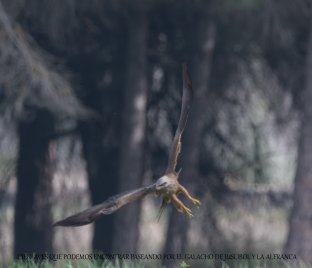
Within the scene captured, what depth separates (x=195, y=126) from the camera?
47.7 feet

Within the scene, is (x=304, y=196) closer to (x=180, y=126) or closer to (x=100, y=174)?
(x=100, y=174)

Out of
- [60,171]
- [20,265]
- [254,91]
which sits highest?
[254,91]

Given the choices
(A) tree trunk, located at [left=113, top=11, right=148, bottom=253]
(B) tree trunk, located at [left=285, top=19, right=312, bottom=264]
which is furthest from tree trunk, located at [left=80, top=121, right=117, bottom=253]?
(B) tree trunk, located at [left=285, top=19, right=312, bottom=264]

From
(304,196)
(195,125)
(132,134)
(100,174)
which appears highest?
(195,125)

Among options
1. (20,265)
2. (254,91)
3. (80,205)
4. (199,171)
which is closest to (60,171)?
(80,205)

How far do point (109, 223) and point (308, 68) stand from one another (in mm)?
3522

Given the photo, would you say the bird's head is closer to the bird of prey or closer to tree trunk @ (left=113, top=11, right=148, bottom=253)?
the bird of prey

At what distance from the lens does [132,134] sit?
47.2 feet

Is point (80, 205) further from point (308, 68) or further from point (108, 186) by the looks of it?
point (308, 68)

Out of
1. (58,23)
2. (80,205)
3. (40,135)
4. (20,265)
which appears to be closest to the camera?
(20,265)

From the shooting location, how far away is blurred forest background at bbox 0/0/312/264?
1343cm

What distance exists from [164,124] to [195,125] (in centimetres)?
69

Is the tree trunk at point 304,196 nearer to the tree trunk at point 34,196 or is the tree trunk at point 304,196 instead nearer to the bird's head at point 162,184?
the tree trunk at point 34,196

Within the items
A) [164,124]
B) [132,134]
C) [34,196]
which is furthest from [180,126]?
[34,196]
